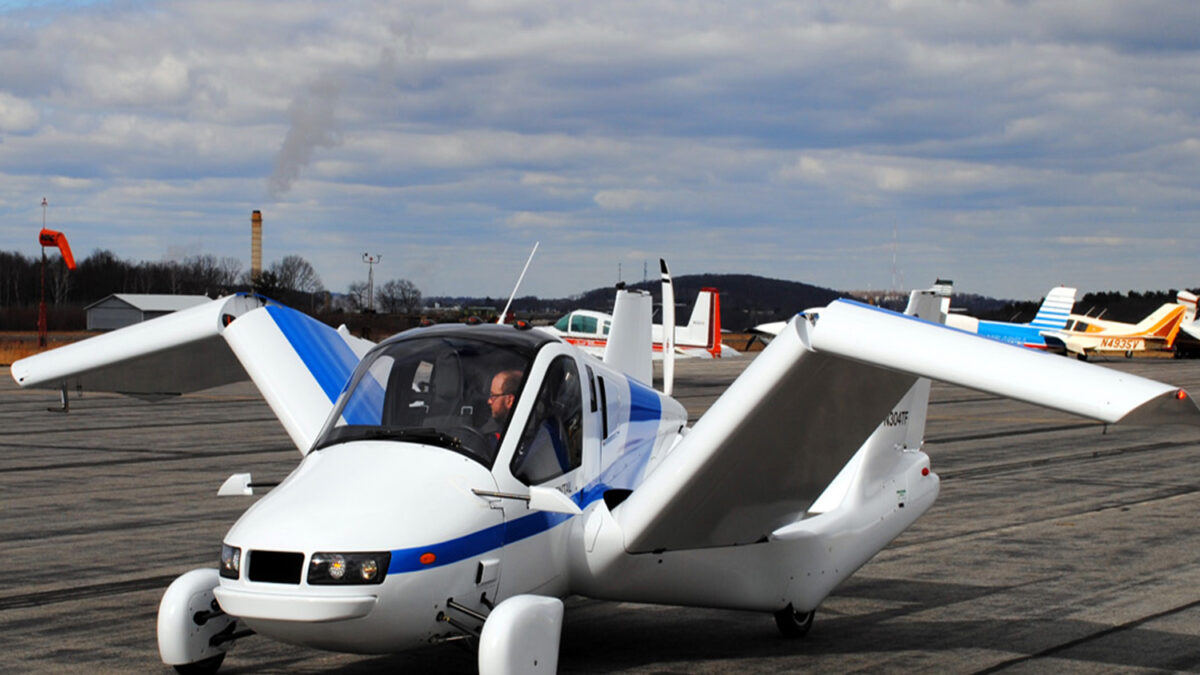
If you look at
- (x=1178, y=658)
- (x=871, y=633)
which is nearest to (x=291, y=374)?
(x=871, y=633)

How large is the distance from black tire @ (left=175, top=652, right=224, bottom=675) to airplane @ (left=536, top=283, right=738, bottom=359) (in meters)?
36.0

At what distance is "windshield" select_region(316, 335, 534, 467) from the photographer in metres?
6.88

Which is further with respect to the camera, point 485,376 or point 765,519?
point 765,519

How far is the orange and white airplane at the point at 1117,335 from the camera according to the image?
2562 inches

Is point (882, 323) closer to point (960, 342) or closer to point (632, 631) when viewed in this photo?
point (960, 342)

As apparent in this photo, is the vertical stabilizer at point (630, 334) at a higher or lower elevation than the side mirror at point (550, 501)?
higher

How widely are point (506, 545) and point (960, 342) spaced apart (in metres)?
2.61

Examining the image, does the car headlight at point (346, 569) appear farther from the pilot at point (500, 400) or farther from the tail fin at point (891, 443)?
the tail fin at point (891, 443)

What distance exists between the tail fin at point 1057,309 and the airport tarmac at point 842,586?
46.2 metres

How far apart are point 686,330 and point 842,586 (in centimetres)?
3689

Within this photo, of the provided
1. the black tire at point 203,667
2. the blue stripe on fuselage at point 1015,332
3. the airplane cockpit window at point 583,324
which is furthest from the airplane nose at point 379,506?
the blue stripe on fuselage at point 1015,332

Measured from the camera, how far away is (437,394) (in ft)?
23.4

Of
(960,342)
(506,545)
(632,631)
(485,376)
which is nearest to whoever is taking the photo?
(960,342)

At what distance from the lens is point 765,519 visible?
7934 mm
